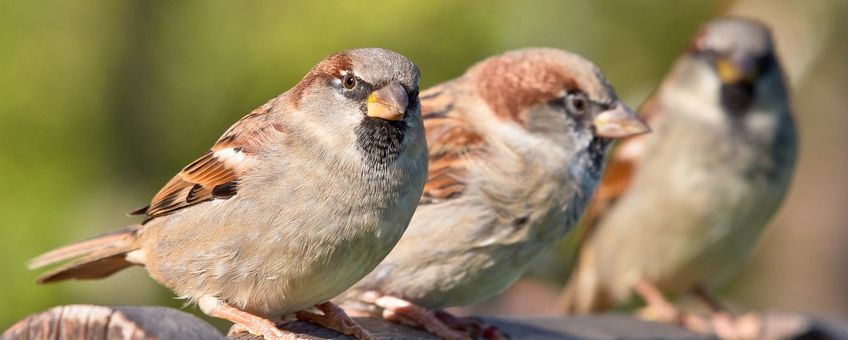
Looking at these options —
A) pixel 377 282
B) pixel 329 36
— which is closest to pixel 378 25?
pixel 329 36

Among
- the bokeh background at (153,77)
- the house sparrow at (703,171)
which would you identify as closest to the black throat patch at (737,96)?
the house sparrow at (703,171)

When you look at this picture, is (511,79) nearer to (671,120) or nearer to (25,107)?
(671,120)

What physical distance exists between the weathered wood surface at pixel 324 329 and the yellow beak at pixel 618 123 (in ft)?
1.68

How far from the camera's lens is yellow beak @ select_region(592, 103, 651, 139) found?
3047 millimetres

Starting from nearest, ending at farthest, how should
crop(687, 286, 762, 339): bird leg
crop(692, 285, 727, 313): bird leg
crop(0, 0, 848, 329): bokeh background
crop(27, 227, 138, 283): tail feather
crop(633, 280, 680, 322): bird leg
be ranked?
crop(27, 227, 138, 283): tail feather
crop(687, 286, 762, 339): bird leg
crop(633, 280, 680, 322): bird leg
crop(692, 285, 727, 313): bird leg
crop(0, 0, 848, 329): bokeh background

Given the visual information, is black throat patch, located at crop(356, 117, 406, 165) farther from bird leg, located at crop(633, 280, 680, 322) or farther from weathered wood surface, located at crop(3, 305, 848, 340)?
bird leg, located at crop(633, 280, 680, 322)

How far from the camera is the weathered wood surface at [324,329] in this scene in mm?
1759

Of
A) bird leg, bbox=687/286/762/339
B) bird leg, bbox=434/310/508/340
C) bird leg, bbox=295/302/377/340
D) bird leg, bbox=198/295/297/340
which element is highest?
bird leg, bbox=198/295/297/340

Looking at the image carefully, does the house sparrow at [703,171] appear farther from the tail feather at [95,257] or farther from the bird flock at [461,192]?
the tail feather at [95,257]

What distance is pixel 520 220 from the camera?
2.93 metres

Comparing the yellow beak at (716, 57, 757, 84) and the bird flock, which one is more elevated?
the yellow beak at (716, 57, 757, 84)

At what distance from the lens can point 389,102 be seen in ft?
7.47

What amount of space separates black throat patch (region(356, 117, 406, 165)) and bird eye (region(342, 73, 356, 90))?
0.07 m

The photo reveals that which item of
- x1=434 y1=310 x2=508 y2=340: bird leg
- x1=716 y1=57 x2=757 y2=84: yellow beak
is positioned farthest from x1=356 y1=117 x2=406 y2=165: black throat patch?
x1=716 y1=57 x2=757 y2=84: yellow beak
